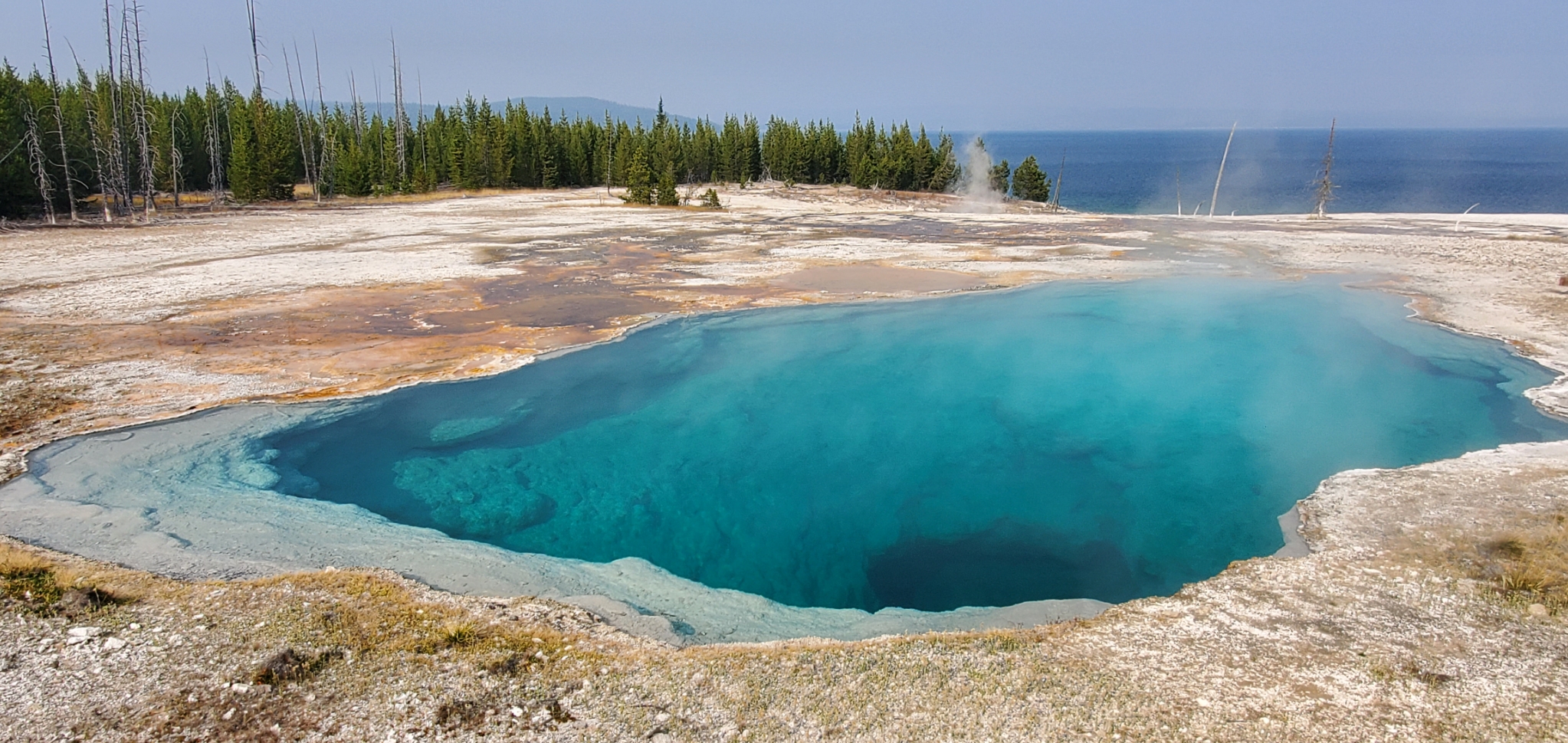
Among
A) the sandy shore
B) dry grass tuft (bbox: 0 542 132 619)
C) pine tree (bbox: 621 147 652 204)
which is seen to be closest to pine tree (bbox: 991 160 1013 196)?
the sandy shore

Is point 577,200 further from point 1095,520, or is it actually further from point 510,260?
point 1095,520

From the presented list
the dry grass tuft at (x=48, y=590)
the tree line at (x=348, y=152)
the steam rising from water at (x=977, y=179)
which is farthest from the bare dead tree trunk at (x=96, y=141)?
the steam rising from water at (x=977, y=179)

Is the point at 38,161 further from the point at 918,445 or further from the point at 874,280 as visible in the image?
the point at 918,445

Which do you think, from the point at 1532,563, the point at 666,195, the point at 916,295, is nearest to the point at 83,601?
the point at 1532,563

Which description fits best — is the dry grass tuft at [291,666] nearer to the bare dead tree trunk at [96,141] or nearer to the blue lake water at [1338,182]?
the bare dead tree trunk at [96,141]

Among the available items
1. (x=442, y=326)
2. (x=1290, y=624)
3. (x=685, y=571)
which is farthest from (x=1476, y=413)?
(x=442, y=326)

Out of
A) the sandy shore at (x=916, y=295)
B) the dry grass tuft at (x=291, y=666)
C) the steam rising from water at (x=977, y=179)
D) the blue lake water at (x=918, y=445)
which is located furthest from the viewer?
the steam rising from water at (x=977, y=179)
